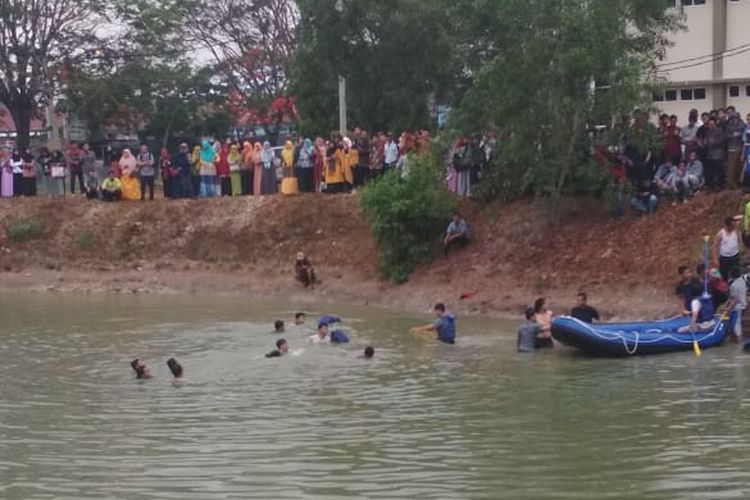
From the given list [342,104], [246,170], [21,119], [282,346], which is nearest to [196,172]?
[246,170]

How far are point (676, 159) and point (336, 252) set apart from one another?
9.99 m

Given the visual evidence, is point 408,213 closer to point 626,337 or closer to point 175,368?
point 626,337

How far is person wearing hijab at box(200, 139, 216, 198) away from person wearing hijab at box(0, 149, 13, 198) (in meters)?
6.37

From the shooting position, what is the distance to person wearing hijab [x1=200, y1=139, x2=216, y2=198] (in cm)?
3962

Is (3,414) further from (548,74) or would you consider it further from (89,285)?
(89,285)

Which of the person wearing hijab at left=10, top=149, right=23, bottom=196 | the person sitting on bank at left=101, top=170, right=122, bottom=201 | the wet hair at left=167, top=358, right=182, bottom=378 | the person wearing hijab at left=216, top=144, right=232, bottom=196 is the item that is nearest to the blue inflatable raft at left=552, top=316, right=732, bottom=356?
the wet hair at left=167, top=358, right=182, bottom=378

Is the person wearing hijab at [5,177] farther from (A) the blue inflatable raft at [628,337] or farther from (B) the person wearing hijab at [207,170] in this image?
(A) the blue inflatable raft at [628,337]

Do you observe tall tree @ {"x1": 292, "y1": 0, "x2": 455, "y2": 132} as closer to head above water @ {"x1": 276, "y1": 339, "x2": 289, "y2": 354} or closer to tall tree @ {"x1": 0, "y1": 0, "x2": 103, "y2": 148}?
tall tree @ {"x1": 0, "y1": 0, "x2": 103, "y2": 148}

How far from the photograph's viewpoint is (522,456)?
1498 centimetres

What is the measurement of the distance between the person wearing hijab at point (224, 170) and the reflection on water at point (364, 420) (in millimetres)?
13471

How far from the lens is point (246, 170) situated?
39594 millimetres

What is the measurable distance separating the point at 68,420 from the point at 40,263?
22.1 m

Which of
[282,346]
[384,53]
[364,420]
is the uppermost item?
[384,53]

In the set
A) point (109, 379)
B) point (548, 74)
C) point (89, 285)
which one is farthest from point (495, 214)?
point (109, 379)
